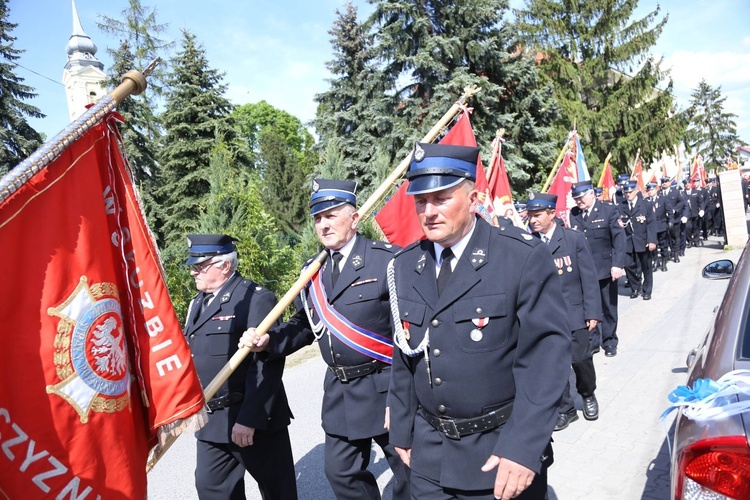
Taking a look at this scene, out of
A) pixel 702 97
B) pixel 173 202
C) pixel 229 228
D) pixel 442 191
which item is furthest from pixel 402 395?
pixel 702 97

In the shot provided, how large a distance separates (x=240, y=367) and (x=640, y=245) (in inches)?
383

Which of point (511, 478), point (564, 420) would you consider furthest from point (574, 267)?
point (511, 478)

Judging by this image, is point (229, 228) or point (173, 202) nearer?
point (229, 228)

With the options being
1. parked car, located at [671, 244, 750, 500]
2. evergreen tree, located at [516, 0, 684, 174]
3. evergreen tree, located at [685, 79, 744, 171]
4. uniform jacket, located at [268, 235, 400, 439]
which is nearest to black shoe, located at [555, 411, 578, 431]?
uniform jacket, located at [268, 235, 400, 439]

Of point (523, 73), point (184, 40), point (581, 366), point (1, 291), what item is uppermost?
point (184, 40)

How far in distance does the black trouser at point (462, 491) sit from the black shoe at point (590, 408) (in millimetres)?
3040

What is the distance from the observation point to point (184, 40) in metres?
20.2

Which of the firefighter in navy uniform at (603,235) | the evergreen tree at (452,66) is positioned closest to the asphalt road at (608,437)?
the firefighter in navy uniform at (603,235)

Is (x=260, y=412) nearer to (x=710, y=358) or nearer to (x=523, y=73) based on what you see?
(x=710, y=358)

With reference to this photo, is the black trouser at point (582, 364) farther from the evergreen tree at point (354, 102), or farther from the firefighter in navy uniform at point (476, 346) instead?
the evergreen tree at point (354, 102)

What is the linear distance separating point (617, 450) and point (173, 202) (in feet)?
63.6

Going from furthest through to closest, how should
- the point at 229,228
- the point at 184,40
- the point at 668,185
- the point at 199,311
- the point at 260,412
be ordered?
the point at 184,40 < the point at 668,185 < the point at 229,228 < the point at 199,311 < the point at 260,412

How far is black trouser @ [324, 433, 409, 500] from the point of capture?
318 centimetres

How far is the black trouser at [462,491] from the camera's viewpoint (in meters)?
2.19
